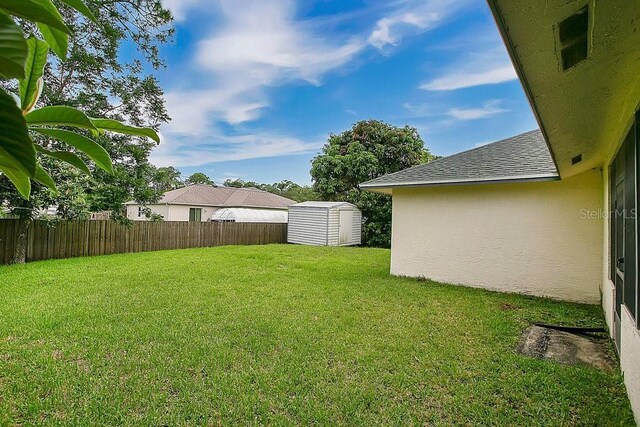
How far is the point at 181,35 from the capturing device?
404 inches

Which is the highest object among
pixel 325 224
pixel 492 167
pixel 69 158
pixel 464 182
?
pixel 492 167

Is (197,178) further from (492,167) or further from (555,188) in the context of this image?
(555,188)

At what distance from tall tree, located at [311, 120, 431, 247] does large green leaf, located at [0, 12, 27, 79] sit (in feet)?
58.0

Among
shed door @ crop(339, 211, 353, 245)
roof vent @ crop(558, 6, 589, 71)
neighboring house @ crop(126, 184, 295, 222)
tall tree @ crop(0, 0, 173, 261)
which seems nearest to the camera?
roof vent @ crop(558, 6, 589, 71)

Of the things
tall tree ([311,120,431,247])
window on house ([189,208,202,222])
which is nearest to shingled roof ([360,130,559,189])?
tall tree ([311,120,431,247])

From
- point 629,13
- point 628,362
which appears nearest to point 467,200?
point 628,362

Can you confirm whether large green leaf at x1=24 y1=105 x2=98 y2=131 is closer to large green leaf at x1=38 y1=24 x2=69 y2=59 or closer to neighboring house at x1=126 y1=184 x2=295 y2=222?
large green leaf at x1=38 y1=24 x2=69 y2=59

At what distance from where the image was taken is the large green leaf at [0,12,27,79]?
1.20 ft

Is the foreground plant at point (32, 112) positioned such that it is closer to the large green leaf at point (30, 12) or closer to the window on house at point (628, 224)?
the large green leaf at point (30, 12)

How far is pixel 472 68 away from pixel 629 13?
10051 millimetres

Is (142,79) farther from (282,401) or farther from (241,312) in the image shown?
(282,401)

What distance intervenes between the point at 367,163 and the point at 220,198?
11.8m

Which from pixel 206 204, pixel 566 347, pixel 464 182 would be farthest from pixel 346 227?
pixel 566 347

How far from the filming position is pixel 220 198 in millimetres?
24641
